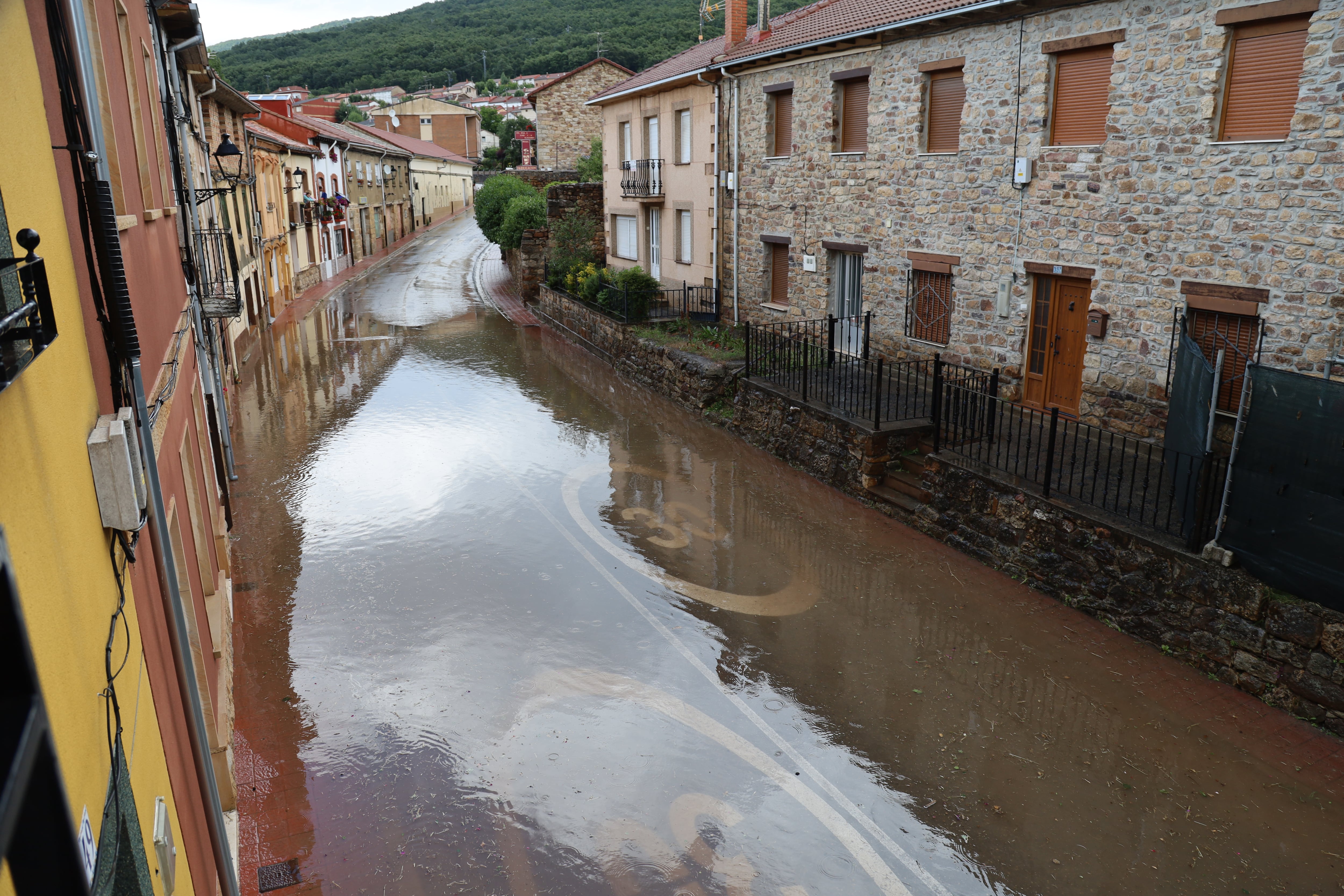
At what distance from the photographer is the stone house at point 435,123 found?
245 ft

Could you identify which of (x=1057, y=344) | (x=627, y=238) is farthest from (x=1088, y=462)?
(x=627, y=238)

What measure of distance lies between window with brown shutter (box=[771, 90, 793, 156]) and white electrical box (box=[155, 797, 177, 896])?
1689cm

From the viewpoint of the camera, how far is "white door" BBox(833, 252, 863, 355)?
17.4 m

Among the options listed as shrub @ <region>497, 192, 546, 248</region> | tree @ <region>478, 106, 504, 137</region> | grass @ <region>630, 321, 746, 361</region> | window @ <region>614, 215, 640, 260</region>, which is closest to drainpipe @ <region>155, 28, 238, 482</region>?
grass @ <region>630, 321, 746, 361</region>

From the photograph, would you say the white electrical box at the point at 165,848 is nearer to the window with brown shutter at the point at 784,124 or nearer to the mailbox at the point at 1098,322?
the mailbox at the point at 1098,322

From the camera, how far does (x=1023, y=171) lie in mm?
13258

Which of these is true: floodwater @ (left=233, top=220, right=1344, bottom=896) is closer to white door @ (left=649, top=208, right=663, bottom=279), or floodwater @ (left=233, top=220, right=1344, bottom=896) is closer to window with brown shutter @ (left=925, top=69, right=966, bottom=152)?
window with brown shutter @ (left=925, top=69, right=966, bottom=152)

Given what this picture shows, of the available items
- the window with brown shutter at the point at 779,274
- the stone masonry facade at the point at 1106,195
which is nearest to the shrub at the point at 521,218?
the window with brown shutter at the point at 779,274

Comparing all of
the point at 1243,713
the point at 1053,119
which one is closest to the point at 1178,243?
the point at 1053,119

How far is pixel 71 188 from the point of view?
13.0 feet

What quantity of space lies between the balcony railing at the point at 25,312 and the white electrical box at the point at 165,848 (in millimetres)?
2210

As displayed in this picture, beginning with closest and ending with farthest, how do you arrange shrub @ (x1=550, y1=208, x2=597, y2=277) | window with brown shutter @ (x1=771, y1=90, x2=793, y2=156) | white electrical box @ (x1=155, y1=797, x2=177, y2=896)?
white electrical box @ (x1=155, y1=797, x2=177, y2=896)
window with brown shutter @ (x1=771, y1=90, x2=793, y2=156)
shrub @ (x1=550, y1=208, x2=597, y2=277)

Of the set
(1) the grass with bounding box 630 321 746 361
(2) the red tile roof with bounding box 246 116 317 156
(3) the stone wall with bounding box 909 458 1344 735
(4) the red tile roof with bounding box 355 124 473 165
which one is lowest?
(3) the stone wall with bounding box 909 458 1344 735

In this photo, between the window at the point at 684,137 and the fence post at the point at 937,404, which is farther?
the window at the point at 684,137
